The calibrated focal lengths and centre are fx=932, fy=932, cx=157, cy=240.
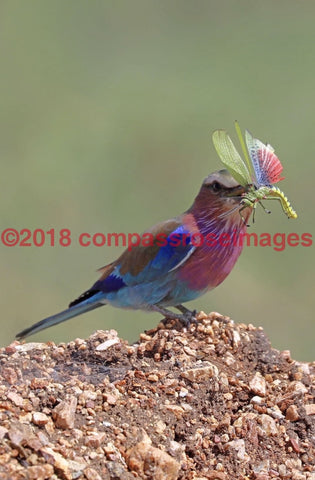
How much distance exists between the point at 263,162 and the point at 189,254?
84cm

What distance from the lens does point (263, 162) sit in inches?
193

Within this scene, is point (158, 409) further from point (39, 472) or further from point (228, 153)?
point (228, 153)

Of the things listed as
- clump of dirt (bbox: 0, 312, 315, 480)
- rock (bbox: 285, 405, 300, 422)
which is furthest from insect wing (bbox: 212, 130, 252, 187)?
rock (bbox: 285, 405, 300, 422)

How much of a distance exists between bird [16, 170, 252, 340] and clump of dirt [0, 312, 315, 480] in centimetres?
61

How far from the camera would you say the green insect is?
Answer: 4.86m

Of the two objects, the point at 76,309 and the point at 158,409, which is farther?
the point at 76,309

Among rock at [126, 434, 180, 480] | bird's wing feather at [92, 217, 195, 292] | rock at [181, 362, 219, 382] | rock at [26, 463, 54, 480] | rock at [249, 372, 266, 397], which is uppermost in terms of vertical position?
bird's wing feather at [92, 217, 195, 292]

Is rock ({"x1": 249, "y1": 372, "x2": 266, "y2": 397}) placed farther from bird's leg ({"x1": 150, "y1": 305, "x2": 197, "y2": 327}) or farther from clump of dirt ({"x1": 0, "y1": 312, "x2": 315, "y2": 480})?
bird's leg ({"x1": 150, "y1": 305, "x2": 197, "y2": 327})

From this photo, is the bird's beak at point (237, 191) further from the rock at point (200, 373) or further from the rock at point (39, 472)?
the rock at point (39, 472)

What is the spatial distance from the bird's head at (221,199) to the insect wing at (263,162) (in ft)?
1.14

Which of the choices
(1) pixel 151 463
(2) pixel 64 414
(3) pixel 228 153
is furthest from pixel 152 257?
(1) pixel 151 463

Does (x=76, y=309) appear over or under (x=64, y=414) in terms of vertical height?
over

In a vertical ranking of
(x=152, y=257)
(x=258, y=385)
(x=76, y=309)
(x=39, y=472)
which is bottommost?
(x=39, y=472)

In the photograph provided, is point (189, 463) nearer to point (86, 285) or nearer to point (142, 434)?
point (142, 434)
